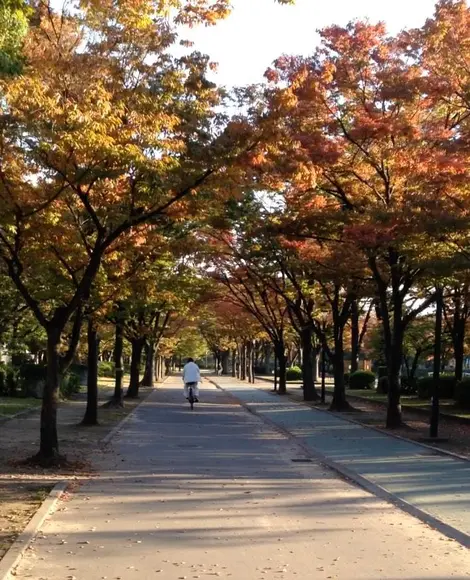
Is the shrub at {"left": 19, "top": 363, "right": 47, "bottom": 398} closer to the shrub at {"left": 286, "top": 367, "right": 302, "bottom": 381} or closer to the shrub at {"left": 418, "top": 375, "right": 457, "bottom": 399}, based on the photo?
the shrub at {"left": 418, "top": 375, "right": 457, "bottom": 399}

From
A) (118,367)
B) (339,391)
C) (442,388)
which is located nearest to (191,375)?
(118,367)

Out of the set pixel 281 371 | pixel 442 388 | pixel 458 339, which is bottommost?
Result: pixel 442 388

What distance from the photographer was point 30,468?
1164 cm

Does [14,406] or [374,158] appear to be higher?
[374,158]

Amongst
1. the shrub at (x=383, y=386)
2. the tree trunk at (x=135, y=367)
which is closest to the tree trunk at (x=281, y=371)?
the shrub at (x=383, y=386)

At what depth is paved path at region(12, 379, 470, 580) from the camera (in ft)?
19.9

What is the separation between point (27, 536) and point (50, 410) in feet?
17.8

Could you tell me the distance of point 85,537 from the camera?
7.15 metres

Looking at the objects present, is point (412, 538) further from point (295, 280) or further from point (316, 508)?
point (295, 280)

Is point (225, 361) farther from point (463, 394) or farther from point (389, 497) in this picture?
point (389, 497)

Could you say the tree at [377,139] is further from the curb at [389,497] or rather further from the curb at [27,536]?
the curb at [27,536]

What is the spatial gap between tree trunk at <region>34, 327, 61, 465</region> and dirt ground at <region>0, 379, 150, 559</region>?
38cm

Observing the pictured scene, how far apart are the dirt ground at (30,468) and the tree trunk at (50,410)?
0.38m

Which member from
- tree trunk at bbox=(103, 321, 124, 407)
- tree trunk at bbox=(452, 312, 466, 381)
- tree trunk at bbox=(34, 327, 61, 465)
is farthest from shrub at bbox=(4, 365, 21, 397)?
tree trunk at bbox=(34, 327, 61, 465)
